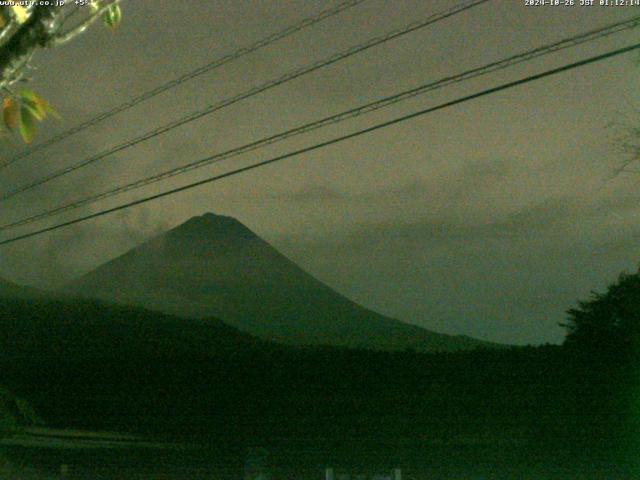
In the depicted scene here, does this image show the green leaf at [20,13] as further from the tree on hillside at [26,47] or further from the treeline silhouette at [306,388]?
the treeline silhouette at [306,388]

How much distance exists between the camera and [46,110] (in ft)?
8.02

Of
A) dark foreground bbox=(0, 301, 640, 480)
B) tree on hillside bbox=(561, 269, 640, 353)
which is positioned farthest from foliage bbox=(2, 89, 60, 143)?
tree on hillside bbox=(561, 269, 640, 353)

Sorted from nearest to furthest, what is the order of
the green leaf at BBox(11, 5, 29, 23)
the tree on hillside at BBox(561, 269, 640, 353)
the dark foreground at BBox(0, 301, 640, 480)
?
the green leaf at BBox(11, 5, 29, 23), the dark foreground at BBox(0, 301, 640, 480), the tree on hillside at BBox(561, 269, 640, 353)

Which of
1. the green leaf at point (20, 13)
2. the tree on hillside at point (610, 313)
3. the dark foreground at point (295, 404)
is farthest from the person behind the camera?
the tree on hillside at point (610, 313)

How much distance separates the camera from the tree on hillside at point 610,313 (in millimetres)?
16164

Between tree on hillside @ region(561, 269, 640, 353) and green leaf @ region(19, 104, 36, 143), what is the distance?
14457mm

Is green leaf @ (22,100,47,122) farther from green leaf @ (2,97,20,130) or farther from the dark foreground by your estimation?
the dark foreground

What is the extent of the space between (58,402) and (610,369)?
1286cm

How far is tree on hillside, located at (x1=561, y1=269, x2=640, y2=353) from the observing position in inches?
636

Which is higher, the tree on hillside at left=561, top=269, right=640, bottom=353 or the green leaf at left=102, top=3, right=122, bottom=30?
the tree on hillside at left=561, top=269, right=640, bottom=353

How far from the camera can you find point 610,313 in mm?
17266

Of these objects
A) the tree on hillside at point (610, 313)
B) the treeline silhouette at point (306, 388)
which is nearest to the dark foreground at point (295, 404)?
the treeline silhouette at point (306, 388)

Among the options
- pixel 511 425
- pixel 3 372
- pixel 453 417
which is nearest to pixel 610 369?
pixel 511 425

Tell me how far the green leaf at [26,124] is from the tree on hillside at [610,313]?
14457mm
